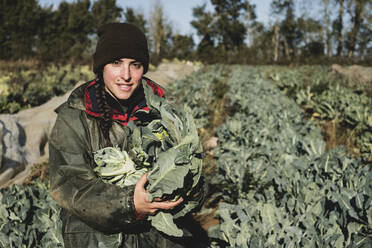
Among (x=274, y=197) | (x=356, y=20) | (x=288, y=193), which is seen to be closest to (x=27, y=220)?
(x=274, y=197)

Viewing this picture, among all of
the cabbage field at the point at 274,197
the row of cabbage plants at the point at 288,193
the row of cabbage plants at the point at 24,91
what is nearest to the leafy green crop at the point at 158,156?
the cabbage field at the point at 274,197

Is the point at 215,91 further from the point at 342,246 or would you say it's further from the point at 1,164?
the point at 342,246

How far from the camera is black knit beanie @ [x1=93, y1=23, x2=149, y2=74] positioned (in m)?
1.65

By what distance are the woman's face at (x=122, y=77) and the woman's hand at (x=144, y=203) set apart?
65 centimetres

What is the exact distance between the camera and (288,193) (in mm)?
2805

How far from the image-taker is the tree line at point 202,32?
19.9 meters

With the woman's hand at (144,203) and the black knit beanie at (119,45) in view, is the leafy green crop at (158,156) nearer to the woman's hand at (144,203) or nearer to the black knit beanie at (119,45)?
the woman's hand at (144,203)

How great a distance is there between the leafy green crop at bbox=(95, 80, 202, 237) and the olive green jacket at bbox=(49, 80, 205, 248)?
0.28 feet

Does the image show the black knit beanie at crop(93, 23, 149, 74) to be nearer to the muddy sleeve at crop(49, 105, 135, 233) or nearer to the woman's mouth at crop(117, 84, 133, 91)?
the woman's mouth at crop(117, 84, 133, 91)

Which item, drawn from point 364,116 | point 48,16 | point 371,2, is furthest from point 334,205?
point 371,2

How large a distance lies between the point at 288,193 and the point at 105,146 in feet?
6.57

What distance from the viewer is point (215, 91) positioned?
861 cm

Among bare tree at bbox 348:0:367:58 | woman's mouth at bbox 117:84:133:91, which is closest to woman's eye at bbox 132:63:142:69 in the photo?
woman's mouth at bbox 117:84:133:91

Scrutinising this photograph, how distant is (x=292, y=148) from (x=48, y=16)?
2675 cm
